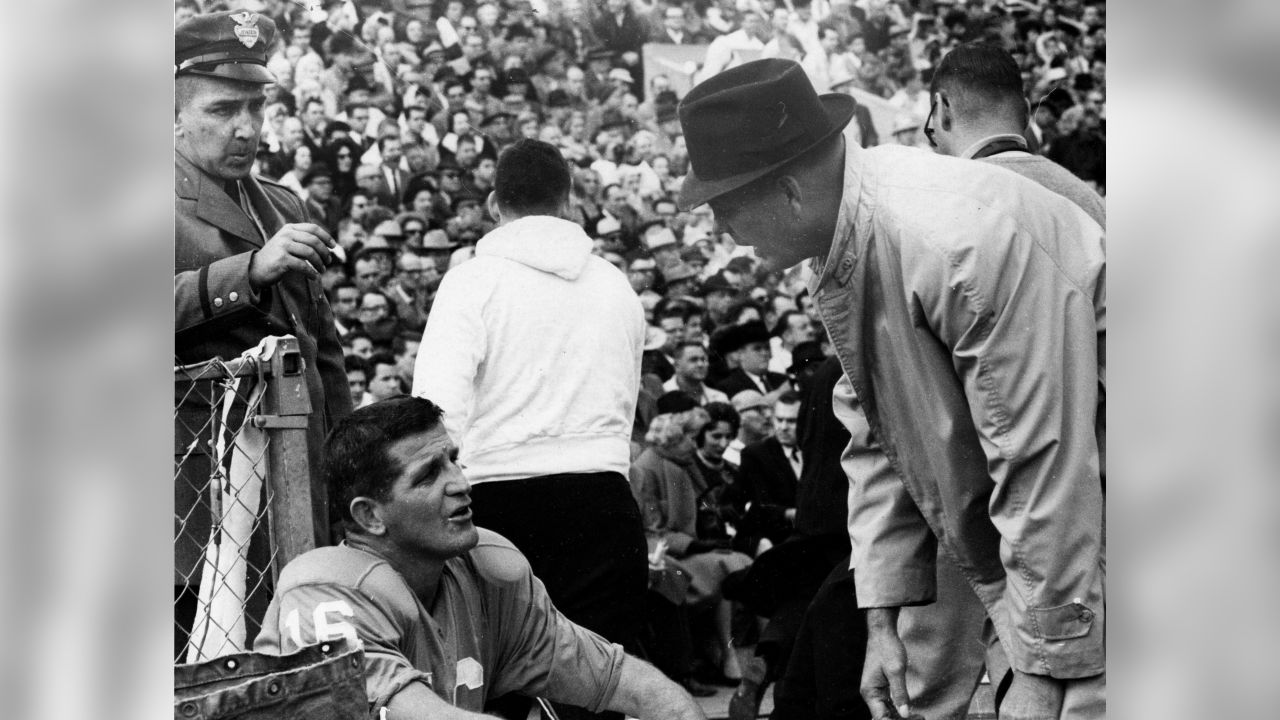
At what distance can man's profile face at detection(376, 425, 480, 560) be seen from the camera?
3207 millimetres

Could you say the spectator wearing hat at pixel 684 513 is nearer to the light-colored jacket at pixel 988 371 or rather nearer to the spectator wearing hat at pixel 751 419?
the spectator wearing hat at pixel 751 419

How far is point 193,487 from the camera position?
346 centimetres

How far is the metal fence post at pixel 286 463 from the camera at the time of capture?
3406mm

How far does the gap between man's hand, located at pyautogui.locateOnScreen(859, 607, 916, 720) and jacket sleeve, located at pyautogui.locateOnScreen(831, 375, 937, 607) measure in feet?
0.11

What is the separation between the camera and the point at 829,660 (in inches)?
145

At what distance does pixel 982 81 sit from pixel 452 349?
1182mm

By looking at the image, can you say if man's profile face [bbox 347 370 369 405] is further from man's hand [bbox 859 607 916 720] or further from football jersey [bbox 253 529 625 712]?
man's hand [bbox 859 607 916 720]

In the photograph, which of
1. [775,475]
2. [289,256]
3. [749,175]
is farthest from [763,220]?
[289,256]

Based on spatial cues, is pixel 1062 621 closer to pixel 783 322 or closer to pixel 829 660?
pixel 829 660

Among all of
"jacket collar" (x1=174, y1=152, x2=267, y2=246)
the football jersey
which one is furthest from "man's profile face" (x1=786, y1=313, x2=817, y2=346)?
"jacket collar" (x1=174, y1=152, x2=267, y2=246)
